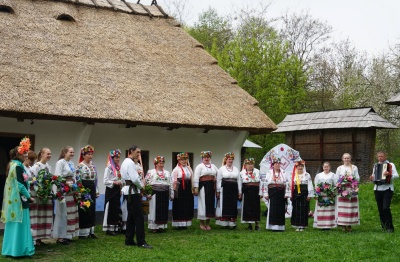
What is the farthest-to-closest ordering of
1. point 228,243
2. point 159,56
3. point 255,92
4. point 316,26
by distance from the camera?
point 316,26 < point 255,92 < point 159,56 < point 228,243

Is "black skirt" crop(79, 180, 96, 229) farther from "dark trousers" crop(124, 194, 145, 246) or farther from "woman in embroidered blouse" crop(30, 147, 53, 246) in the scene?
"dark trousers" crop(124, 194, 145, 246)

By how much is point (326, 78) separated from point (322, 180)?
880 inches

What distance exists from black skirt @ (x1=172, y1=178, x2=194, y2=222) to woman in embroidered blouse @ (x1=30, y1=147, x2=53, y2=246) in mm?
3250

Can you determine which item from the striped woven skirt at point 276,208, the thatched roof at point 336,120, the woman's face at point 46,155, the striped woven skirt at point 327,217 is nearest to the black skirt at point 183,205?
the striped woven skirt at point 276,208

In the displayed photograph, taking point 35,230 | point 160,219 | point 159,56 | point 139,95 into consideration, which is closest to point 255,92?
point 159,56

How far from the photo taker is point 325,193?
1124 centimetres

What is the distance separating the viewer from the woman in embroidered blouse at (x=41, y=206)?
8.52 metres

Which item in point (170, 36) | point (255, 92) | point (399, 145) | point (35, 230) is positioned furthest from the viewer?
point (399, 145)

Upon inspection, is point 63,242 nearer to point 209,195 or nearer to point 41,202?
point 41,202

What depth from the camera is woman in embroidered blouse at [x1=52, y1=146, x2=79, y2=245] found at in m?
9.09

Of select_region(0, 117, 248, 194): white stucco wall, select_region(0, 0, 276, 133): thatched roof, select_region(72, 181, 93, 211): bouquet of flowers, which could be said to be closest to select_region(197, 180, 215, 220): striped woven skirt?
select_region(0, 0, 276, 133): thatched roof

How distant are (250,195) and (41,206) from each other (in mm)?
4768

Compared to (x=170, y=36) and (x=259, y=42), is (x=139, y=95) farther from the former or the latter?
(x=259, y=42)

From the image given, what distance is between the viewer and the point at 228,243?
935 centimetres
